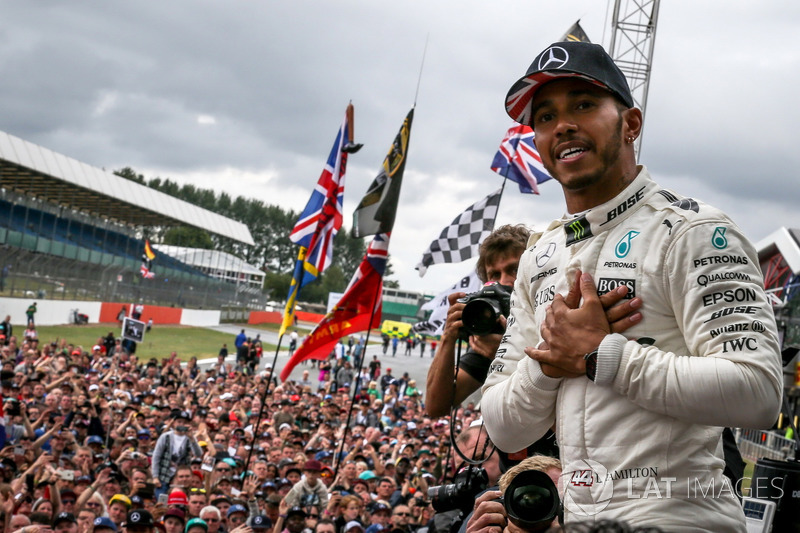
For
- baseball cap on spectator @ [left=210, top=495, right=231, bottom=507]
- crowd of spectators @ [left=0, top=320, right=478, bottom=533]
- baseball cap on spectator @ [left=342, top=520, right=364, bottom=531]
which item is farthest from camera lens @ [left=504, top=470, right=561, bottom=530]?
baseball cap on spectator @ [left=210, top=495, right=231, bottom=507]

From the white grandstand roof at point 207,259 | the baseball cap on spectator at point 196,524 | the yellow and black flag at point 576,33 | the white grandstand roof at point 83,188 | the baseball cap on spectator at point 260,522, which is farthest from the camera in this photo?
the white grandstand roof at point 207,259

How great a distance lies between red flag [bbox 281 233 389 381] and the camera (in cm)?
837

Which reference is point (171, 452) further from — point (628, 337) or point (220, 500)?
point (628, 337)

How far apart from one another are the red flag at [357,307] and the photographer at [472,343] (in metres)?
5.02

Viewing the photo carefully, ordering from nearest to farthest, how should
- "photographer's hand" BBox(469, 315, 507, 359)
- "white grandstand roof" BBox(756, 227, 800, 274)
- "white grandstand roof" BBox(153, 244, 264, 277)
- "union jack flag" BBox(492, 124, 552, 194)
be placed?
"photographer's hand" BBox(469, 315, 507, 359)
"union jack flag" BBox(492, 124, 552, 194)
"white grandstand roof" BBox(756, 227, 800, 274)
"white grandstand roof" BBox(153, 244, 264, 277)

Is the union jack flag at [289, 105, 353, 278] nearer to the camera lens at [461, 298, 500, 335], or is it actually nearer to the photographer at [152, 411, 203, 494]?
the photographer at [152, 411, 203, 494]

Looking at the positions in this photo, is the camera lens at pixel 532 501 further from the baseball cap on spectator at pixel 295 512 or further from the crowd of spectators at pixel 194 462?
the baseball cap on spectator at pixel 295 512

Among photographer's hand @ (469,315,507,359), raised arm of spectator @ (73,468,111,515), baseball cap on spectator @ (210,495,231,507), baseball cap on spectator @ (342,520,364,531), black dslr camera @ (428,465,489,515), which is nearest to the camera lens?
black dslr camera @ (428,465,489,515)

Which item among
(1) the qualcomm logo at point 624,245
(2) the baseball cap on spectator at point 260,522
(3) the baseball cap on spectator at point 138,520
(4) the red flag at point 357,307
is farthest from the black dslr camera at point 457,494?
(4) the red flag at point 357,307

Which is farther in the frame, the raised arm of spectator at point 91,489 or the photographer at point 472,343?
the raised arm of spectator at point 91,489

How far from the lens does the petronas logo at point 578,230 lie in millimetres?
1799

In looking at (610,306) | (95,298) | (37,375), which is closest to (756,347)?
(610,306)

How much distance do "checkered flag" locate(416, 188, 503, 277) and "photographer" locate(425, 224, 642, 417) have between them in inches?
244

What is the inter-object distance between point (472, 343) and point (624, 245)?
4.90 feet
